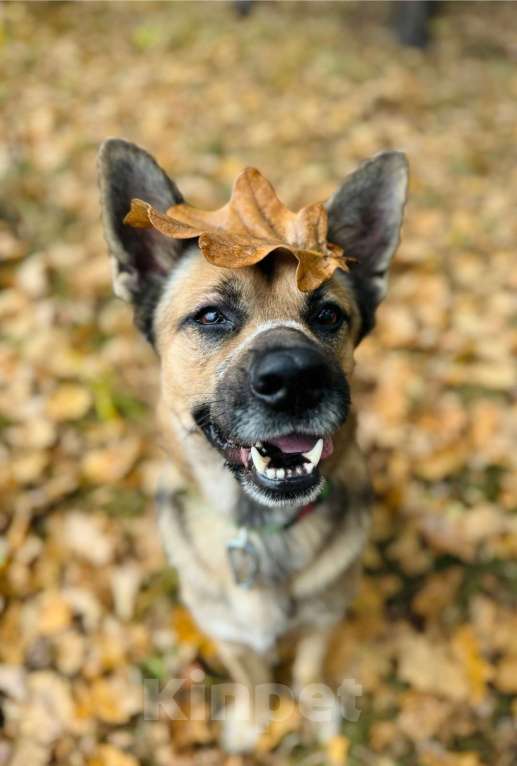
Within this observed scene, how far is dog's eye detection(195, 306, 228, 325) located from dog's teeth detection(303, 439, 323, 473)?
1.79 feet

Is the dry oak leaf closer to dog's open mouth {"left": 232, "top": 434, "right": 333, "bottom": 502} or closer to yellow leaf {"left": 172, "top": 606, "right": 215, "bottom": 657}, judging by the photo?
dog's open mouth {"left": 232, "top": 434, "right": 333, "bottom": 502}

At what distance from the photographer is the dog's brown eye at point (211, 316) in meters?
2.17

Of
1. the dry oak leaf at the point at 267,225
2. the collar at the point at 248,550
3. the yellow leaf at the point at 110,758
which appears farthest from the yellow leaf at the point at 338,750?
the dry oak leaf at the point at 267,225

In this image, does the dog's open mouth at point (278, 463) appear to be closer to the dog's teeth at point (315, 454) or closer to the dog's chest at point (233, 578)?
the dog's teeth at point (315, 454)

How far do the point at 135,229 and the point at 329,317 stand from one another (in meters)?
0.80

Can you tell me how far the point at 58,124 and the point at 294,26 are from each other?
11.2 feet

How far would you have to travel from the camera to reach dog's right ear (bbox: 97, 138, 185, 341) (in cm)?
207

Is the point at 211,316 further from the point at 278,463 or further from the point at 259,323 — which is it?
the point at 278,463

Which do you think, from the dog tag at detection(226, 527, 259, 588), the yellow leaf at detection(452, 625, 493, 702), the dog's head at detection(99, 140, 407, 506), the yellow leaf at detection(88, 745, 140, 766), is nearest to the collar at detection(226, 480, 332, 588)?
the dog tag at detection(226, 527, 259, 588)

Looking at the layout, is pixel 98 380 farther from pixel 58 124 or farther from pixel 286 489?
pixel 58 124

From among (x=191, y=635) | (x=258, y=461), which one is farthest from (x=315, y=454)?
(x=191, y=635)

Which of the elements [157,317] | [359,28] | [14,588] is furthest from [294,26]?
[14,588]

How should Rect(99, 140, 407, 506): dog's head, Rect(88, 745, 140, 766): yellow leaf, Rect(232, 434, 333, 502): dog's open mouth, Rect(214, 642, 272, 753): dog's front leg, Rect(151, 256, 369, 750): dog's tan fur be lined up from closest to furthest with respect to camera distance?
Rect(99, 140, 407, 506): dog's head → Rect(232, 434, 333, 502): dog's open mouth → Rect(151, 256, 369, 750): dog's tan fur → Rect(88, 745, 140, 766): yellow leaf → Rect(214, 642, 272, 753): dog's front leg

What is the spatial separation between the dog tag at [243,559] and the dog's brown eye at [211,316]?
88 centimetres
